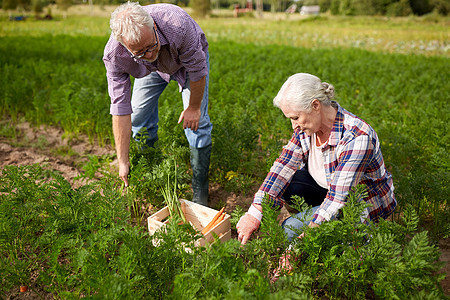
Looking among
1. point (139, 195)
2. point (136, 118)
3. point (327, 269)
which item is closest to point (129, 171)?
point (139, 195)

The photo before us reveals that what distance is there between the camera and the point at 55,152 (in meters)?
5.14

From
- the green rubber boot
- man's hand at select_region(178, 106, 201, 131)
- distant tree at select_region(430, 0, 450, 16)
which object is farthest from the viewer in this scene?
distant tree at select_region(430, 0, 450, 16)

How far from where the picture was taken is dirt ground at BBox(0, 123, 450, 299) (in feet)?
13.4

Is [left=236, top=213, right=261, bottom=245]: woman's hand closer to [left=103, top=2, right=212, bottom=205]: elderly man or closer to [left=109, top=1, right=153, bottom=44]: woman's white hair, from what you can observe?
[left=103, top=2, right=212, bottom=205]: elderly man

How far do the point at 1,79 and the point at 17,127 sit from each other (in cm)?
123

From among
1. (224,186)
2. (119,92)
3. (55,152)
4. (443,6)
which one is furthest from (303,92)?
(443,6)

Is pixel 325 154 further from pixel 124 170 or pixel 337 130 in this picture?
pixel 124 170

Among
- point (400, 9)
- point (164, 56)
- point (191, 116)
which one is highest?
point (400, 9)

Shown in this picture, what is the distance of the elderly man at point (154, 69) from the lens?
8.34ft

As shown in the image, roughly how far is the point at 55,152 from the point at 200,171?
2556 mm

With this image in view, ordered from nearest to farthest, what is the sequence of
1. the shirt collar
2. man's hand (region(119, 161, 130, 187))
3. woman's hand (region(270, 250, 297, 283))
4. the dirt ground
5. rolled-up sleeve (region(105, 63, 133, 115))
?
woman's hand (region(270, 250, 297, 283)) → the shirt collar → rolled-up sleeve (region(105, 63, 133, 115)) → man's hand (region(119, 161, 130, 187)) → the dirt ground

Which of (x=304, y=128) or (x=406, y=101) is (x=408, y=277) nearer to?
(x=304, y=128)

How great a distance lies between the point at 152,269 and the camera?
7.47 feet

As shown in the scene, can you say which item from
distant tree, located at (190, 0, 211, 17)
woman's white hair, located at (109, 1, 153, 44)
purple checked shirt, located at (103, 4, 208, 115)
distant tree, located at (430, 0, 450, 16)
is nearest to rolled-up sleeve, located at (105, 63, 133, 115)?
purple checked shirt, located at (103, 4, 208, 115)
